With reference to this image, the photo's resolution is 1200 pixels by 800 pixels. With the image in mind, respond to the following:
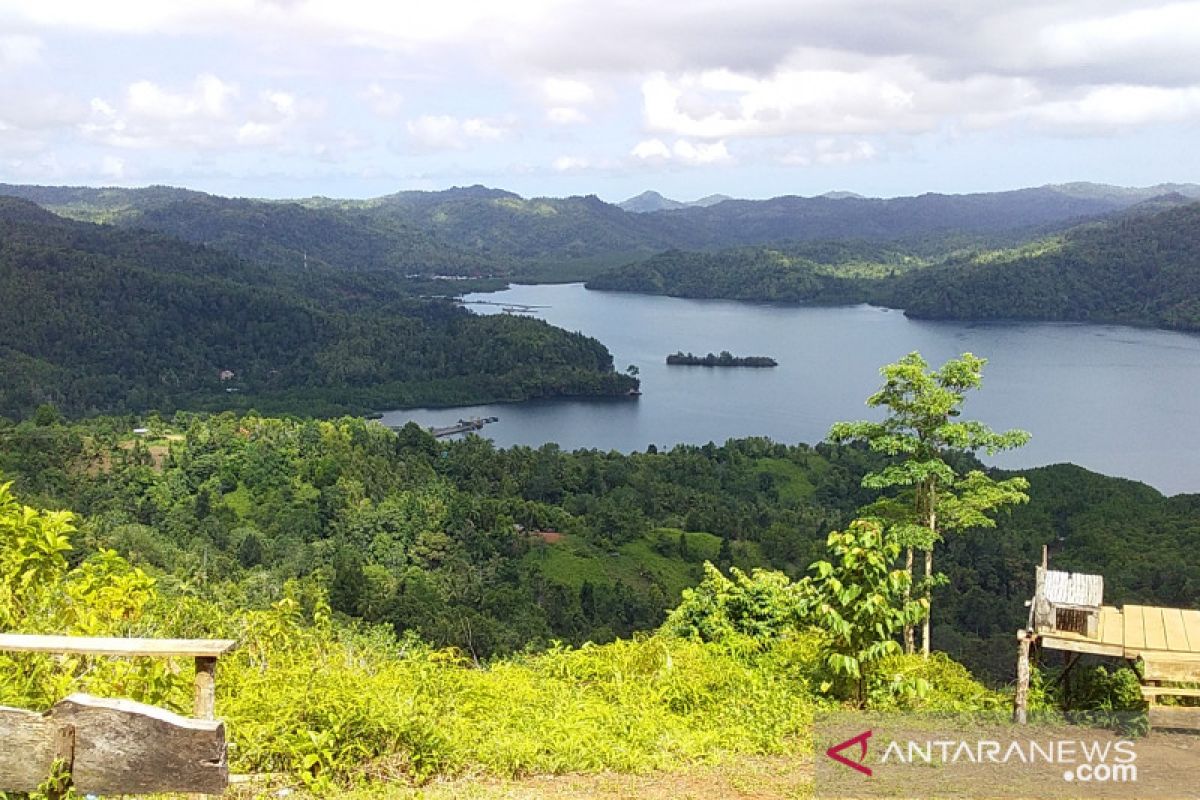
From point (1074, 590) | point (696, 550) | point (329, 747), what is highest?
point (1074, 590)

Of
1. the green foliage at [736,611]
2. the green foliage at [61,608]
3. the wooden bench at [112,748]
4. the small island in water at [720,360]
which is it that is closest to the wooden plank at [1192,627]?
the green foliage at [736,611]

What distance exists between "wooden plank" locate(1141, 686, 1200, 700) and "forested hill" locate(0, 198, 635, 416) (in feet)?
270

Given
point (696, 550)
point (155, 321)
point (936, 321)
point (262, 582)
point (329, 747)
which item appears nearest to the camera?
point (329, 747)

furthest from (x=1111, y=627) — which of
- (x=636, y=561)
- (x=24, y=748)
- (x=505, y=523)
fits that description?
(x=505, y=523)

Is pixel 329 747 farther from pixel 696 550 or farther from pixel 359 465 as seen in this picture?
pixel 359 465

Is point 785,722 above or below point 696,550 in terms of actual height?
above

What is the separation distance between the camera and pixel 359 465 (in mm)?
47625

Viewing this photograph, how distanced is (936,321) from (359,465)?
98.9 meters

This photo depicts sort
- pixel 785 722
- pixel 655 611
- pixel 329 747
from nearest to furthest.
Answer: pixel 329 747
pixel 785 722
pixel 655 611

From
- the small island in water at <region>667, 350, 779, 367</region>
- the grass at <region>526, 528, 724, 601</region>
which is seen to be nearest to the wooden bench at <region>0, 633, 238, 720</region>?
the grass at <region>526, 528, 724, 601</region>

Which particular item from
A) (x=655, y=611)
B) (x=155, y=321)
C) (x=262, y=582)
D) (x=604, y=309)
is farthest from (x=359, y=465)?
(x=604, y=309)

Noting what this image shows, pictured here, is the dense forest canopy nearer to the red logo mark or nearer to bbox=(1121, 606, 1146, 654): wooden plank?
bbox=(1121, 606, 1146, 654): wooden plank

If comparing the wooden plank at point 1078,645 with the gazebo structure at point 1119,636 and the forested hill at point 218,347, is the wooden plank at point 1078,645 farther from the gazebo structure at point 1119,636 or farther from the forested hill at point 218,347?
the forested hill at point 218,347

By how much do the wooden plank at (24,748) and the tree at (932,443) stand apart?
727cm
